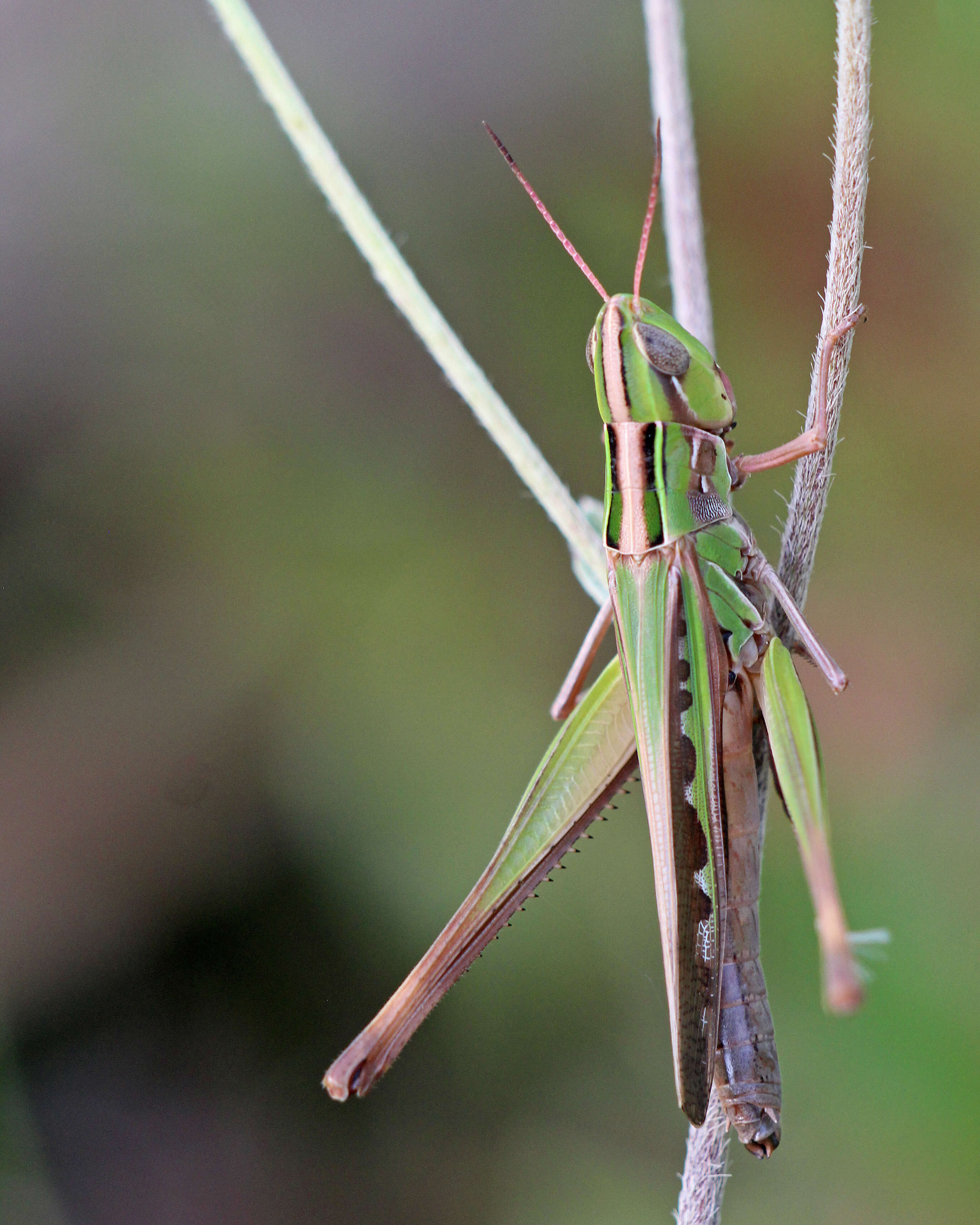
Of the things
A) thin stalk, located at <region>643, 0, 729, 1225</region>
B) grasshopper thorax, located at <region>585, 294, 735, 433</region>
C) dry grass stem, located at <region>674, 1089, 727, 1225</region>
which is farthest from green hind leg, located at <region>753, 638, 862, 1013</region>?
thin stalk, located at <region>643, 0, 729, 1225</region>

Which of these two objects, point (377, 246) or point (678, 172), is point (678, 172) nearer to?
point (678, 172)

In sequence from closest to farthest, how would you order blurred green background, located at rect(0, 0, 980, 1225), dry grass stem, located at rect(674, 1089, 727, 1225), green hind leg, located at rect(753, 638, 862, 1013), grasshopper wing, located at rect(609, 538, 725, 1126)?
1. green hind leg, located at rect(753, 638, 862, 1013)
2. dry grass stem, located at rect(674, 1089, 727, 1225)
3. grasshopper wing, located at rect(609, 538, 725, 1126)
4. blurred green background, located at rect(0, 0, 980, 1225)

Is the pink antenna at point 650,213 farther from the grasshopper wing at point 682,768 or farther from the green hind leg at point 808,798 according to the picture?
the green hind leg at point 808,798

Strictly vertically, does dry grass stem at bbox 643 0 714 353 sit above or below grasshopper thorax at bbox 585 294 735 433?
above

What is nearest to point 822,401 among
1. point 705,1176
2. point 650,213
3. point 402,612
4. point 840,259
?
point 840,259

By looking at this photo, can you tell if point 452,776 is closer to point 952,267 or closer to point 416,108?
point 952,267

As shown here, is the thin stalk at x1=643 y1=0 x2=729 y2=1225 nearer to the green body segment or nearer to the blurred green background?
the green body segment

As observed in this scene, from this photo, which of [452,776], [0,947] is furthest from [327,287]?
[0,947]

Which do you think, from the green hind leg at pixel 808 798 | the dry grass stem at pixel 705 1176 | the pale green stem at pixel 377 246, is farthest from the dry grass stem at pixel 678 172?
the dry grass stem at pixel 705 1176
